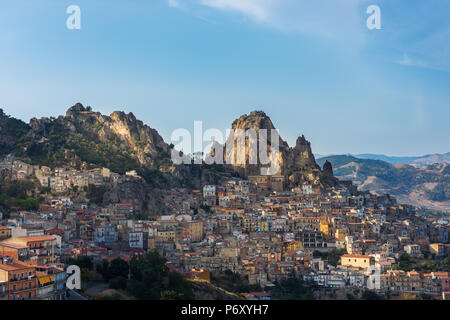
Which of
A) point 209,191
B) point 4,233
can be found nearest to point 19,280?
point 4,233

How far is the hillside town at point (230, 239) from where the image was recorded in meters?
30.1

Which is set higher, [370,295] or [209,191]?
[209,191]

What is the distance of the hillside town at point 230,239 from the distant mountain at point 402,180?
8703 cm

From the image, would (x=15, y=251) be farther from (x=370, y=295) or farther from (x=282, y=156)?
(x=282, y=156)

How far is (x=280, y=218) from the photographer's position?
1797 inches

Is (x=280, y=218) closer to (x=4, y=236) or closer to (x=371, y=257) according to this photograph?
(x=371, y=257)

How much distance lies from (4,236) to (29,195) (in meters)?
12.7

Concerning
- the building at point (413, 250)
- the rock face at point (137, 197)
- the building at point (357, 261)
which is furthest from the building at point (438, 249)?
the rock face at point (137, 197)

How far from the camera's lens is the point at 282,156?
60344mm

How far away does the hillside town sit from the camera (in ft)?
98.9

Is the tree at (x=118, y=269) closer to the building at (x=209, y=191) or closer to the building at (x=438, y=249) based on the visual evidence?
the building at (x=209, y=191)

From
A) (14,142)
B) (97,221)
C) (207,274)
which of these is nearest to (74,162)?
(14,142)

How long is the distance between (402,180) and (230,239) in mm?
130588

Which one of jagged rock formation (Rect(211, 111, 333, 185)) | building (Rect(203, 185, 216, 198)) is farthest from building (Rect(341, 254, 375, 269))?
jagged rock formation (Rect(211, 111, 333, 185))
